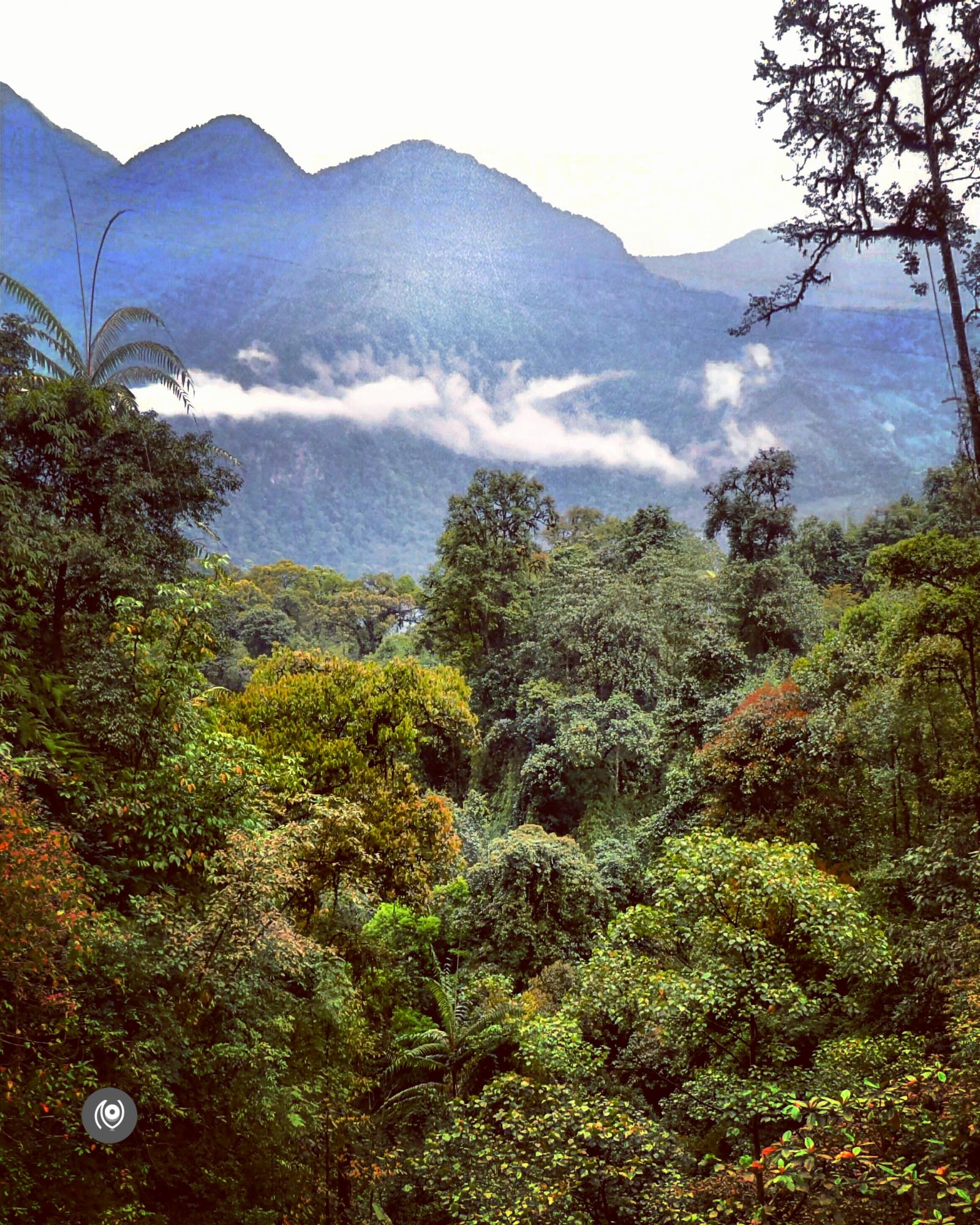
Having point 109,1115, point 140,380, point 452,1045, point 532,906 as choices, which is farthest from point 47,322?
point 452,1045

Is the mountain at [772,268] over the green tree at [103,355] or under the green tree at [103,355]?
over

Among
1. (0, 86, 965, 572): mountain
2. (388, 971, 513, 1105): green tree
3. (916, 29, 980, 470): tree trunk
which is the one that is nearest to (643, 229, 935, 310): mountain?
(0, 86, 965, 572): mountain

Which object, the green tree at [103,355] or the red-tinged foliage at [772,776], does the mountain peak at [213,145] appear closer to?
the green tree at [103,355]

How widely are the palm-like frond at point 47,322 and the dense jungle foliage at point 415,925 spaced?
919 millimetres

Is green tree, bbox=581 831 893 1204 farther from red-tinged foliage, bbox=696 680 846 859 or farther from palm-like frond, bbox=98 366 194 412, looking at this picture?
palm-like frond, bbox=98 366 194 412

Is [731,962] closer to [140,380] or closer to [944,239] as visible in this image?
[944,239]

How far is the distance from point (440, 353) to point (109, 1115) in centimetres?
4393

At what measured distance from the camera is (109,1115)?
425 centimetres

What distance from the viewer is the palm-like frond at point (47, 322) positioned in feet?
30.1

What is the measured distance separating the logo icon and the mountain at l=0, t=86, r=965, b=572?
15.1m

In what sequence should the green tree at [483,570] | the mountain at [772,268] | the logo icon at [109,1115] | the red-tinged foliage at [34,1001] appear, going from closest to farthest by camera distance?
the red-tinged foliage at [34,1001] < the logo icon at [109,1115] < the green tree at [483,570] < the mountain at [772,268]

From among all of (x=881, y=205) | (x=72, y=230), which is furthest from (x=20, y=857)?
(x=72, y=230)

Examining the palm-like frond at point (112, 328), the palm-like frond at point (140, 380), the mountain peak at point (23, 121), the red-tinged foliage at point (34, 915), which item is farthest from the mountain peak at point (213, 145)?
the red-tinged foliage at point (34, 915)

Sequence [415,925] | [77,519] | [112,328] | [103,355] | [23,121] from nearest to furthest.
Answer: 1. [77,519]
2. [23,121]
3. [112,328]
4. [103,355]
5. [415,925]
